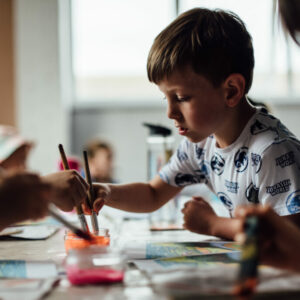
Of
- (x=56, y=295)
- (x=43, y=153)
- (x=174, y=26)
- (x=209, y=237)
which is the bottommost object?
(x=43, y=153)

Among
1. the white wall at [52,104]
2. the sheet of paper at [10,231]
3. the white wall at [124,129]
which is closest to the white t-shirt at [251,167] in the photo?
the sheet of paper at [10,231]

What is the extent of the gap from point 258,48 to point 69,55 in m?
1.46

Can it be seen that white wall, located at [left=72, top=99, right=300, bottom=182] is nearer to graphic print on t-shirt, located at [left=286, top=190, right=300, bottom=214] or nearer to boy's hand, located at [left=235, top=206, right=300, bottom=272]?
graphic print on t-shirt, located at [left=286, top=190, right=300, bottom=214]

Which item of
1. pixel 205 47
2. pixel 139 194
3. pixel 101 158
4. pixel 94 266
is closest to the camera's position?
pixel 94 266

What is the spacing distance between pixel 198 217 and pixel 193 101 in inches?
9.7

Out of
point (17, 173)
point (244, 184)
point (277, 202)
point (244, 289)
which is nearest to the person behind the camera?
point (244, 289)

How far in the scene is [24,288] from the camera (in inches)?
20.0

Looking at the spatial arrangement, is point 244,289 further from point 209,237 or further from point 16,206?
point 209,237

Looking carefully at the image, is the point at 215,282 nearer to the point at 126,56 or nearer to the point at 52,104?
the point at 52,104

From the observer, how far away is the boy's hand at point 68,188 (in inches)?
29.8

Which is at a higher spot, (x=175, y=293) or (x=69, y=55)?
(x=69, y=55)

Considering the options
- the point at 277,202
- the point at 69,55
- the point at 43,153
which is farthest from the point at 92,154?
the point at 277,202

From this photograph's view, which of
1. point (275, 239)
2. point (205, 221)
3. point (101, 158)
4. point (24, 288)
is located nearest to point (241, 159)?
point (205, 221)

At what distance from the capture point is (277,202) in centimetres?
76
